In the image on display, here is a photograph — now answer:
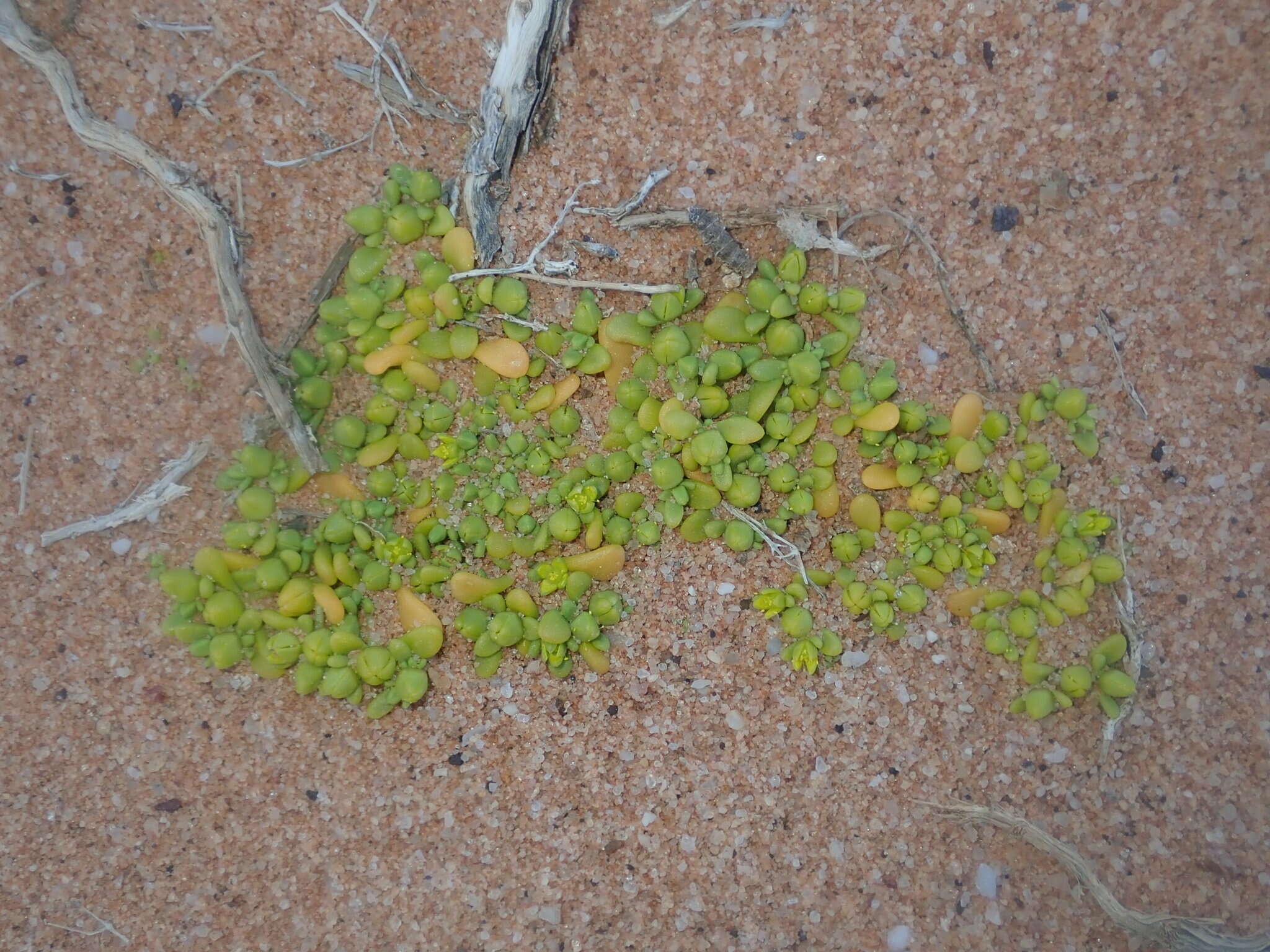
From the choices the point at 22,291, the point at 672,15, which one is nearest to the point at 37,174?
the point at 22,291

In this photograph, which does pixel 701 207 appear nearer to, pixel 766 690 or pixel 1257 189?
pixel 766 690

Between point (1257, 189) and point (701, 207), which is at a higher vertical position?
point (1257, 189)

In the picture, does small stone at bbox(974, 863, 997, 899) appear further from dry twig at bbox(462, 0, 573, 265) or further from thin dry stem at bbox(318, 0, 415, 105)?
thin dry stem at bbox(318, 0, 415, 105)

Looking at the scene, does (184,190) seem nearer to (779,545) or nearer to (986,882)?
(779,545)

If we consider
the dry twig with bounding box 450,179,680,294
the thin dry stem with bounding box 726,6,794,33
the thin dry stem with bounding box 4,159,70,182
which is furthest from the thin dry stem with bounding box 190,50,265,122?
the thin dry stem with bounding box 726,6,794,33

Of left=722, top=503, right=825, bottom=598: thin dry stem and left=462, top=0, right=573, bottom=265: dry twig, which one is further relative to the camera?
left=722, top=503, right=825, bottom=598: thin dry stem

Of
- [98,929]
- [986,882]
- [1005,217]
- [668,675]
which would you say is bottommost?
[98,929]

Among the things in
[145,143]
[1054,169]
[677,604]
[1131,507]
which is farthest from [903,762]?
[145,143]
